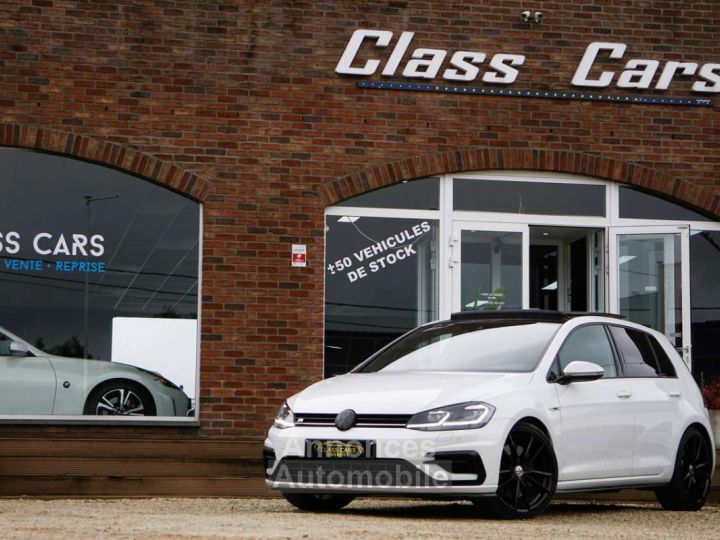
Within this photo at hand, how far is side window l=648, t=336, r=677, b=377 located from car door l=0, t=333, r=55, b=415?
6.11m

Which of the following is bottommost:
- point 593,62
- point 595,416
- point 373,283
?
point 595,416

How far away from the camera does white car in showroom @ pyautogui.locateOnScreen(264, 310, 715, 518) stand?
9.30m

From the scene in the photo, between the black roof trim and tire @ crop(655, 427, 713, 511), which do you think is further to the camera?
tire @ crop(655, 427, 713, 511)

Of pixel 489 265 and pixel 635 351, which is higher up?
pixel 489 265

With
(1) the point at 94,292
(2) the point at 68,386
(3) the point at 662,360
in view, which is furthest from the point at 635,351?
(2) the point at 68,386

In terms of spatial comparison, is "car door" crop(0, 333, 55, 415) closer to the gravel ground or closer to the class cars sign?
the gravel ground

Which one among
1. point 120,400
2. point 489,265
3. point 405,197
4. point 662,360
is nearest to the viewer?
point 662,360

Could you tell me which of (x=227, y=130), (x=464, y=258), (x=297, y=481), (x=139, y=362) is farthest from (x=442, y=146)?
(x=297, y=481)

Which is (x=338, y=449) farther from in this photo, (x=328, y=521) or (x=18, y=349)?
(x=18, y=349)

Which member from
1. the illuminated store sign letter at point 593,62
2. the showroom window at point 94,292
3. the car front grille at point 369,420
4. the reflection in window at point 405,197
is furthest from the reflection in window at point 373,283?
the car front grille at point 369,420

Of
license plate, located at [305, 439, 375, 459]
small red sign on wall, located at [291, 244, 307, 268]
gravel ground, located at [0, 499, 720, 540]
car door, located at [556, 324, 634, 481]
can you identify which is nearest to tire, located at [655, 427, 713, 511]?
gravel ground, located at [0, 499, 720, 540]

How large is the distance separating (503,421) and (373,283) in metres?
5.77

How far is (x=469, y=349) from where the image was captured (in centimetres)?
1069

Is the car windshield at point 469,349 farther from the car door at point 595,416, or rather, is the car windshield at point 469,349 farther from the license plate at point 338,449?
the license plate at point 338,449
